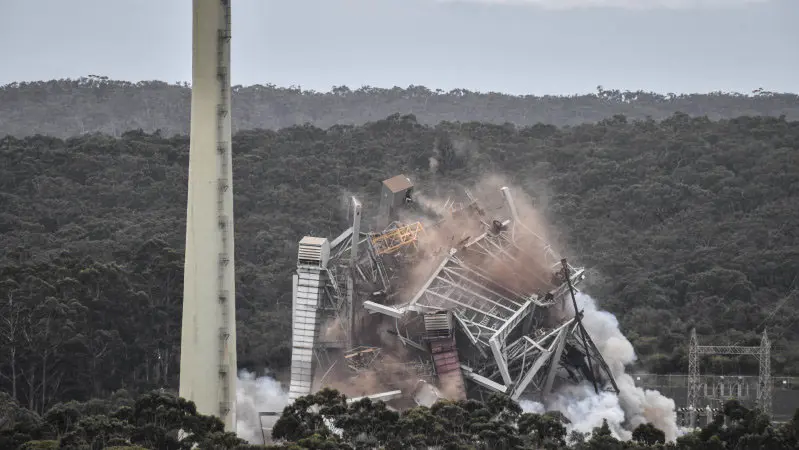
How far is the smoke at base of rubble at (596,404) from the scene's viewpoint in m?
91.7

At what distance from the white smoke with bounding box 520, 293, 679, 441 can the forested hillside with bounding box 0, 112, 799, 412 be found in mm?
15981

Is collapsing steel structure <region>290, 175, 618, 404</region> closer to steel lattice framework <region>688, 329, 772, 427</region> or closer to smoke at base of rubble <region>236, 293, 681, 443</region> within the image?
smoke at base of rubble <region>236, 293, 681, 443</region>

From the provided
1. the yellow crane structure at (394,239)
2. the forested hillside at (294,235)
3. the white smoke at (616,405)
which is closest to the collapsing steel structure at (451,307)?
the yellow crane structure at (394,239)

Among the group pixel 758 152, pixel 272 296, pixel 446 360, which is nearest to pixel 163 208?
pixel 272 296

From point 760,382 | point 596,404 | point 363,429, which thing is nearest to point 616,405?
point 596,404

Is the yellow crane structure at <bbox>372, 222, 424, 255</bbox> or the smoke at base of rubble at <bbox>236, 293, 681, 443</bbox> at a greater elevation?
the yellow crane structure at <bbox>372, 222, 424, 255</bbox>

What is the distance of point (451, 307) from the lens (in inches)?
3639

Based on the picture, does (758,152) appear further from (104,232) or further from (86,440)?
(86,440)

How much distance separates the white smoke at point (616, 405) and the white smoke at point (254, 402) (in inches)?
527

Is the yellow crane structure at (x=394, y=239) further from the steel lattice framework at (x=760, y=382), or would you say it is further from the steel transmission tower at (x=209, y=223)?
the steel lattice framework at (x=760, y=382)

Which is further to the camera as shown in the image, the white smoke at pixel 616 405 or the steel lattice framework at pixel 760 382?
the steel lattice framework at pixel 760 382

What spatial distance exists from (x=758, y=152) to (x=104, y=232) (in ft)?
240

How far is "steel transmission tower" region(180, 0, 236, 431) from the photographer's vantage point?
80.1m

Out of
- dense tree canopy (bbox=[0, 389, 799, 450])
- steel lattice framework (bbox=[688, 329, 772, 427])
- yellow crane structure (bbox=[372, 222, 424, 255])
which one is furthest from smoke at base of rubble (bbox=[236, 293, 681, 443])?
yellow crane structure (bbox=[372, 222, 424, 255])
